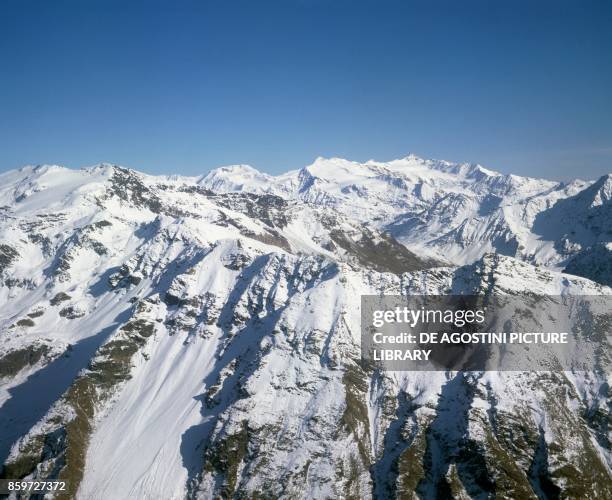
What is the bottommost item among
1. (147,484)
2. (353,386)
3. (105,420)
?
(147,484)

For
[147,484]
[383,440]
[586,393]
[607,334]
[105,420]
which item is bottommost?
[147,484]

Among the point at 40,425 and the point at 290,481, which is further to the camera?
the point at 40,425

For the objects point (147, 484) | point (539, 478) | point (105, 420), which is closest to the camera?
point (539, 478)

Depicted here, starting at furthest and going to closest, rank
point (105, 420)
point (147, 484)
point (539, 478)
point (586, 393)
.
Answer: point (105, 420) → point (586, 393) → point (147, 484) → point (539, 478)

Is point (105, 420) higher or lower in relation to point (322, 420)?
lower

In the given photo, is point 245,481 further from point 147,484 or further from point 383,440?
point 383,440

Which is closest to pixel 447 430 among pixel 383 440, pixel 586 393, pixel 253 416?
pixel 383 440

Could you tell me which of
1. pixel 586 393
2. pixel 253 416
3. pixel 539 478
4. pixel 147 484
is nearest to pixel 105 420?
pixel 147 484

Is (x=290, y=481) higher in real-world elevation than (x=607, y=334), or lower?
lower

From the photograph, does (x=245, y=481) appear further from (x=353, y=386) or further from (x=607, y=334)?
(x=607, y=334)
